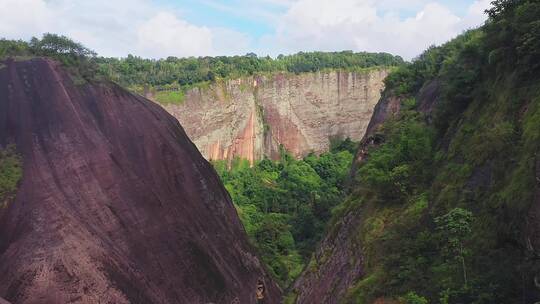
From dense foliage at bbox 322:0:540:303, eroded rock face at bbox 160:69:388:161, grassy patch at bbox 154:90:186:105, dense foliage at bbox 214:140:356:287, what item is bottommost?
dense foliage at bbox 214:140:356:287

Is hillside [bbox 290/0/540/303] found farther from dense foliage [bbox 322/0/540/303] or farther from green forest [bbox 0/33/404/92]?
green forest [bbox 0/33/404/92]

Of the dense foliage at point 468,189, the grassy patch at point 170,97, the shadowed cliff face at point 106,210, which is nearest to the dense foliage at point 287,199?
the shadowed cliff face at point 106,210

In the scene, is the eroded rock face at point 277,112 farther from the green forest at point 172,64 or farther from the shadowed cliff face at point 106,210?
the shadowed cliff face at point 106,210

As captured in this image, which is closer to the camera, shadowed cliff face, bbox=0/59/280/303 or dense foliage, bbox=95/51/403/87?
shadowed cliff face, bbox=0/59/280/303

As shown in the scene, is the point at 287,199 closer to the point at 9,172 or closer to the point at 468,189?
the point at 9,172

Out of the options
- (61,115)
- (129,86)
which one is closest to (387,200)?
(61,115)

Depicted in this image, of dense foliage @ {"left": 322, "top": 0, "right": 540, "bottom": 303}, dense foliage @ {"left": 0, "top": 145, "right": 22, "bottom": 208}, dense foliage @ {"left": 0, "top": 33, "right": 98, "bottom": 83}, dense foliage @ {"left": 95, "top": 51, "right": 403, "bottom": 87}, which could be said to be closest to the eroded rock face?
dense foliage @ {"left": 95, "top": 51, "right": 403, "bottom": 87}
